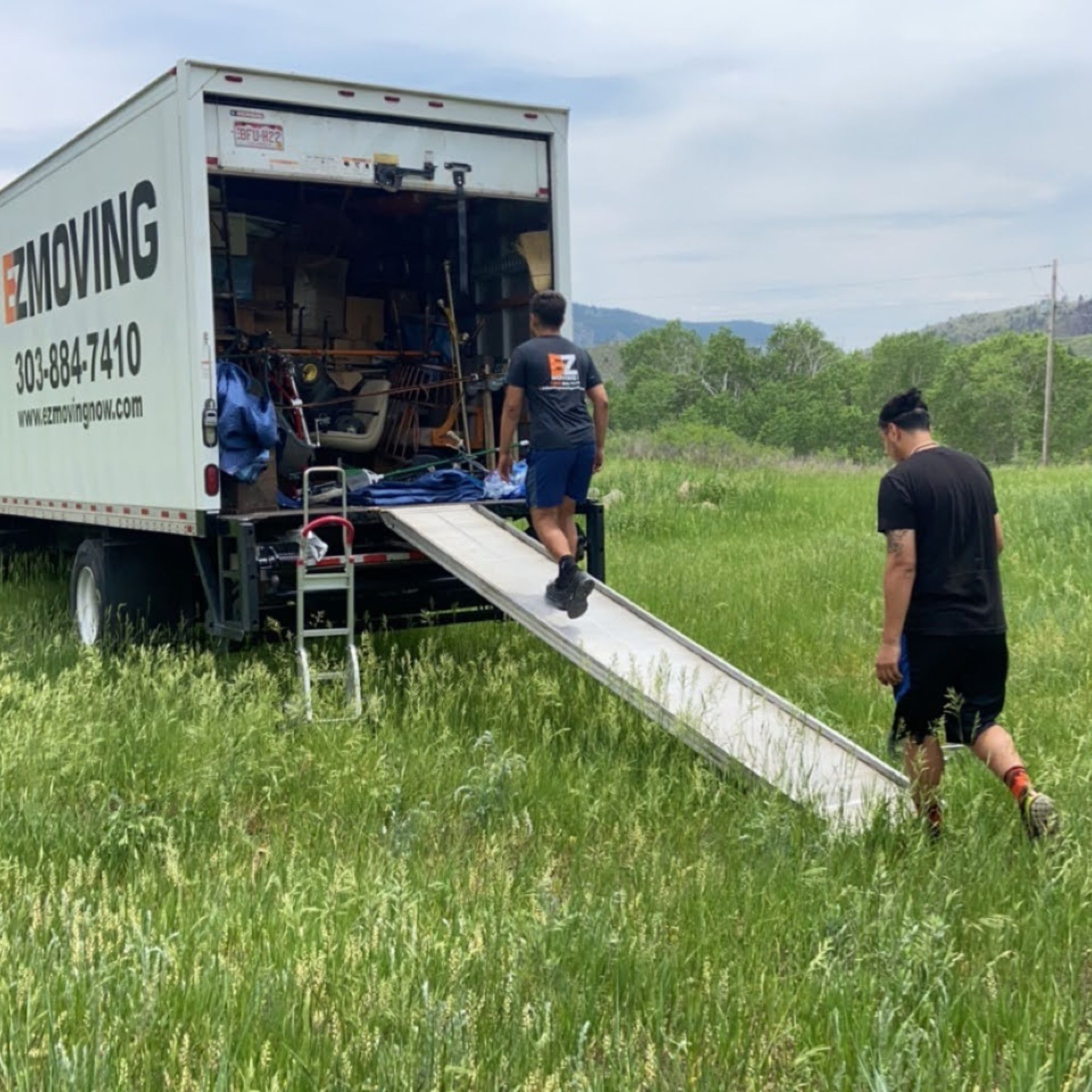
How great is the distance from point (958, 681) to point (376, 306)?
242 inches

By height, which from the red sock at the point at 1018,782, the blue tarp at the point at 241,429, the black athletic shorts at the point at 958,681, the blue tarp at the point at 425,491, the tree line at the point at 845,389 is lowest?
the red sock at the point at 1018,782

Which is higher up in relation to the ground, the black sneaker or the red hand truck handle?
the red hand truck handle

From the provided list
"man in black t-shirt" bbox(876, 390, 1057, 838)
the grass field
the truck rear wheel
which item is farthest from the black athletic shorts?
the truck rear wheel

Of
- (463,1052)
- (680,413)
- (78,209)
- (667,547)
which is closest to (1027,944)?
(463,1052)

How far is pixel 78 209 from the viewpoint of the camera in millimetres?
8055

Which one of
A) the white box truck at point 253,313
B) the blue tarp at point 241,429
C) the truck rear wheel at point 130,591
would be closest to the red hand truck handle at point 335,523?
the white box truck at point 253,313

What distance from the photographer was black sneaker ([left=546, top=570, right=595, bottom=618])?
20.6ft

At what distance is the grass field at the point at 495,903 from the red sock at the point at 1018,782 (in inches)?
4.9

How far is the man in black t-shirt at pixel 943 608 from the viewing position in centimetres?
448

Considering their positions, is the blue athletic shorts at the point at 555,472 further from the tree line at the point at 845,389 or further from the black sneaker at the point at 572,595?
the tree line at the point at 845,389

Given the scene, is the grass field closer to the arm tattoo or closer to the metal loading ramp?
the metal loading ramp

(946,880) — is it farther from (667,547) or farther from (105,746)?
(667,547)

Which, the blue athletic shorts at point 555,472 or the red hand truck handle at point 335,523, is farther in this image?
the blue athletic shorts at point 555,472

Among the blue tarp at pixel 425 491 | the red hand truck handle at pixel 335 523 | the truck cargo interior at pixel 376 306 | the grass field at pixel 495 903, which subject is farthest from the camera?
the truck cargo interior at pixel 376 306
